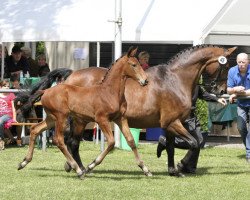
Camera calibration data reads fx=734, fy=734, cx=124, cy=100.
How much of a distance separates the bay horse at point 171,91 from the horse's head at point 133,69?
619 millimetres

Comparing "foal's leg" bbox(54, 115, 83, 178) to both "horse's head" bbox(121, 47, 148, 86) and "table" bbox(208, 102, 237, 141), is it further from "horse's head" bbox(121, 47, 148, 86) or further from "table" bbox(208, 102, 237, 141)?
"table" bbox(208, 102, 237, 141)

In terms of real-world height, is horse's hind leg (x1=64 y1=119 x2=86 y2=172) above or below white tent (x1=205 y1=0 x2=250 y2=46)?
below

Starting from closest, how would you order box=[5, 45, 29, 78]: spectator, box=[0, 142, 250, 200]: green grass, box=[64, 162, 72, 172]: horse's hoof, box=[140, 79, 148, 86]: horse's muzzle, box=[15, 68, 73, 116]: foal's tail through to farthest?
box=[0, 142, 250, 200]: green grass
box=[140, 79, 148, 86]: horse's muzzle
box=[64, 162, 72, 172]: horse's hoof
box=[15, 68, 73, 116]: foal's tail
box=[5, 45, 29, 78]: spectator

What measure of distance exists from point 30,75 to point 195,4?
425cm

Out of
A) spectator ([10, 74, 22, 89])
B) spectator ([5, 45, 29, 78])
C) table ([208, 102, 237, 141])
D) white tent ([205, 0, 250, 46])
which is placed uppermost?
white tent ([205, 0, 250, 46])

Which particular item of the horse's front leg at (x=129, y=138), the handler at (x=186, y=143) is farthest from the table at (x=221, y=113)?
the horse's front leg at (x=129, y=138)

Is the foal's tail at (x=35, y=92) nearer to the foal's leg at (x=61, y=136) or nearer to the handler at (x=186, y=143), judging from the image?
the foal's leg at (x=61, y=136)

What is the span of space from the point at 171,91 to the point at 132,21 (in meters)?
5.09

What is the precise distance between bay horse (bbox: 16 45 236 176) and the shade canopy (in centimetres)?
422

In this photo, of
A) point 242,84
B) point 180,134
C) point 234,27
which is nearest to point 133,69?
point 180,134

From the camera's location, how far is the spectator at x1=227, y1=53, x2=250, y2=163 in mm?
12594

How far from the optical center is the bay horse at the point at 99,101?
995 centimetres

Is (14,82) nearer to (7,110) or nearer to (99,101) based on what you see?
(7,110)

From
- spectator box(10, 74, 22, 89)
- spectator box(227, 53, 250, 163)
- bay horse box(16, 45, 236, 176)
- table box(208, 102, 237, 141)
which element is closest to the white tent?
table box(208, 102, 237, 141)
